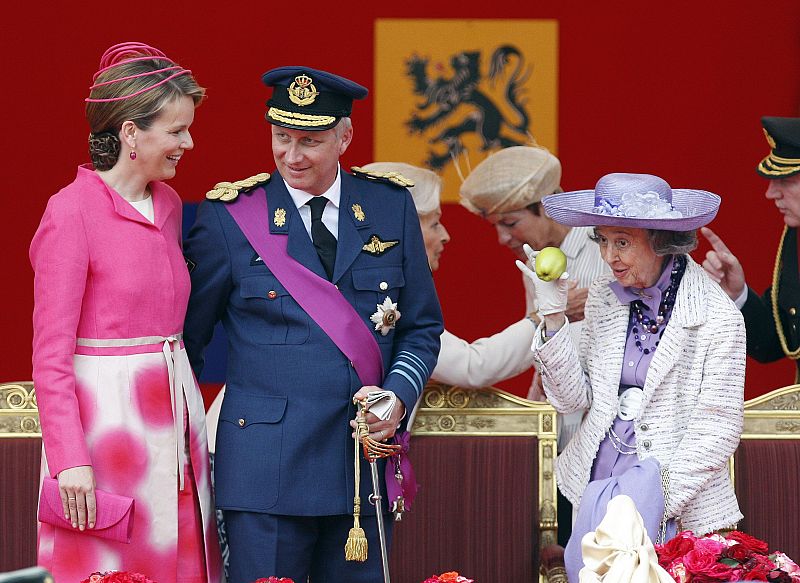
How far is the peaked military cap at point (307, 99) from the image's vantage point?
302 cm

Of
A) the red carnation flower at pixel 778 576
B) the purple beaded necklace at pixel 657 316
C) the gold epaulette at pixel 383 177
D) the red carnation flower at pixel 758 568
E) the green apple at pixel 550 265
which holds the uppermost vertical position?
the gold epaulette at pixel 383 177

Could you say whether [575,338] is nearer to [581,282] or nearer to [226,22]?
[581,282]

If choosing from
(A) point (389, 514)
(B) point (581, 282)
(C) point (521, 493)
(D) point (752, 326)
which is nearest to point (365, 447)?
(A) point (389, 514)

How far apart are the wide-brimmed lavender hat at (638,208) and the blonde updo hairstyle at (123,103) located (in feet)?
3.10

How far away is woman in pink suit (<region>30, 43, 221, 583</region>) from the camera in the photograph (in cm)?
282

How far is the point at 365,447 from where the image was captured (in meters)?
3.02

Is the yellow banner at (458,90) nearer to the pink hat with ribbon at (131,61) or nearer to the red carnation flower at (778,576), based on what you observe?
the pink hat with ribbon at (131,61)

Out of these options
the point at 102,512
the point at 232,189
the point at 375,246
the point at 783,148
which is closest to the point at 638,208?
the point at 375,246

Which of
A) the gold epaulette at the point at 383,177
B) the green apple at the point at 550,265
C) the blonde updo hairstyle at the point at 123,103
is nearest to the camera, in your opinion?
the blonde updo hairstyle at the point at 123,103

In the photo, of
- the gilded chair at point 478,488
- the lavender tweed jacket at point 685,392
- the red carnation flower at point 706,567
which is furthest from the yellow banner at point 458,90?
the red carnation flower at point 706,567

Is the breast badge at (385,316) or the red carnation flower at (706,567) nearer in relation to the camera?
the red carnation flower at (706,567)

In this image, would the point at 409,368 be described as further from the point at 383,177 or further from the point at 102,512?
the point at 102,512

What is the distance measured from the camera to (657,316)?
3.11 metres

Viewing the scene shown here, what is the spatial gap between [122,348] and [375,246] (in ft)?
2.04
